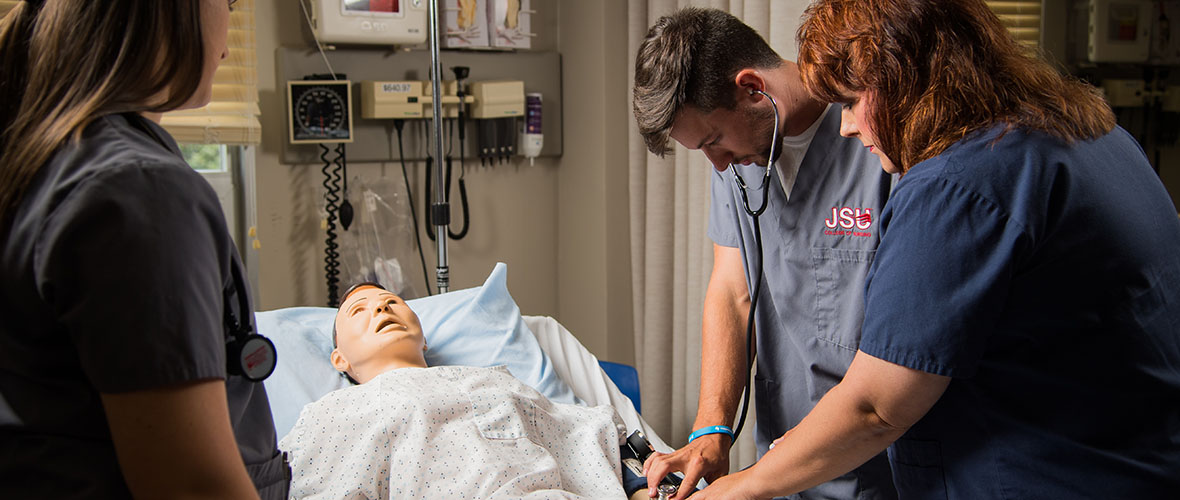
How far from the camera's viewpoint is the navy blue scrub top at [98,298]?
687 millimetres

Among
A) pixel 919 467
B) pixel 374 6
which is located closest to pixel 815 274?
pixel 919 467

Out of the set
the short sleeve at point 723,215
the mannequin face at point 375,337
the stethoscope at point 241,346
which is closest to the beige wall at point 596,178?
the mannequin face at point 375,337

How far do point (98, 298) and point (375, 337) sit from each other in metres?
1.30

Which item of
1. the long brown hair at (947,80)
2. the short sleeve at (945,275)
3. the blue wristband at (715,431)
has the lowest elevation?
the blue wristband at (715,431)

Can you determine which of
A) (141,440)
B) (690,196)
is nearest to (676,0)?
(690,196)

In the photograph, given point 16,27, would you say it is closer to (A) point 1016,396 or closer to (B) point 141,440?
(B) point 141,440

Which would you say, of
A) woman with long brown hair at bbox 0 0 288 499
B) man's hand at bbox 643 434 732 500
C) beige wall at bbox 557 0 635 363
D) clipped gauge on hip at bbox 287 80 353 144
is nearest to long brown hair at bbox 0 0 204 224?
woman with long brown hair at bbox 0 0 288 499

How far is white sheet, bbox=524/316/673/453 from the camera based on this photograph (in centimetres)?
212

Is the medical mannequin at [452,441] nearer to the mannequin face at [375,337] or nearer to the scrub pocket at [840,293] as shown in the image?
the mannequin face at [375,337]

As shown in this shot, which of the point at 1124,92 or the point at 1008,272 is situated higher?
the point at 1124,92

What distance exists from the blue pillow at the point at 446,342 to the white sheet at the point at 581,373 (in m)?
0.06

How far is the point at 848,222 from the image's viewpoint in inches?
56.5

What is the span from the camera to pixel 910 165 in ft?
3.41

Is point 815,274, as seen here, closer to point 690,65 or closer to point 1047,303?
point 690,65
